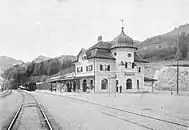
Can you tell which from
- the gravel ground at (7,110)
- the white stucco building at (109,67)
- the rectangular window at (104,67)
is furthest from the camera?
the rectangular window at (104,67)

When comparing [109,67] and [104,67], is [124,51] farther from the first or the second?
[104,67]

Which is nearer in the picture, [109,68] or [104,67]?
[104,67]

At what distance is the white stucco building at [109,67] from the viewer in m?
37.8

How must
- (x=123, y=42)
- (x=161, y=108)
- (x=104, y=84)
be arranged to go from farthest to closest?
1. (x=123, y=42)
2. (x=104, y=84)
3. (x=161, y=108)

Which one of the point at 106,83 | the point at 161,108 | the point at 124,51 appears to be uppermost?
the point at 124,51

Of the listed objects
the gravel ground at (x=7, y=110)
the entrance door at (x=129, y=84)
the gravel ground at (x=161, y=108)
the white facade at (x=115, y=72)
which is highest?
the white facade at (x=115, y=72)

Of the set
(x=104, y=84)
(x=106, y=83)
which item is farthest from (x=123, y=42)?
(x=104, y=84)

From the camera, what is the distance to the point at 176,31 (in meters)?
8.58

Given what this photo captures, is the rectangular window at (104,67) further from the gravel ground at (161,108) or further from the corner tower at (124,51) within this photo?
the gravel ground at (161,108)

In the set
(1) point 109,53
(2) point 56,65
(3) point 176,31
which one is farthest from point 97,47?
(3) point 176,31

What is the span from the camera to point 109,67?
3956 centimetres

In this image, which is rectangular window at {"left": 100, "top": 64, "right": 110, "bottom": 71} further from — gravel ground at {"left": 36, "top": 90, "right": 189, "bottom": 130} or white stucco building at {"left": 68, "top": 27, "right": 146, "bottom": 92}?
gravel ground at {"left": 36, "top": 90, "right": 189, "bottom": 130}

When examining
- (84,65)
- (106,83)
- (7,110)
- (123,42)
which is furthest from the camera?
(84,65)

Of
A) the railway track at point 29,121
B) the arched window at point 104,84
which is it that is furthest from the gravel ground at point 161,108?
the arched window at point 104,84
